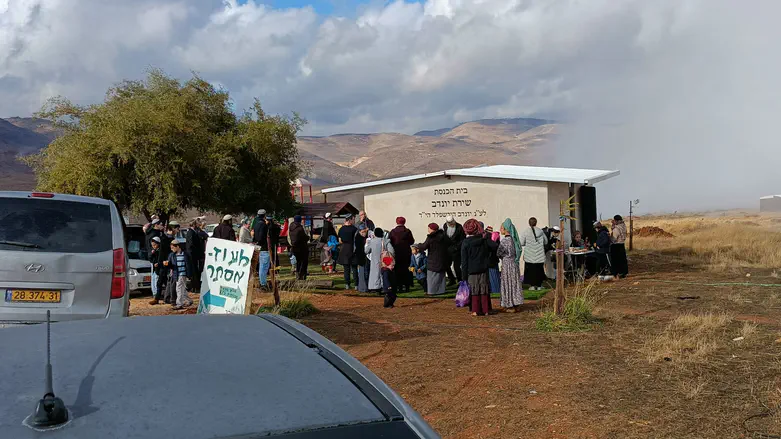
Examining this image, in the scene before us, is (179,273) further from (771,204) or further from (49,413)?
(771,204)

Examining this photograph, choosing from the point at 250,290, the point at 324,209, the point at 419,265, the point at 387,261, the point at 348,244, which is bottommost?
the point at 419,265

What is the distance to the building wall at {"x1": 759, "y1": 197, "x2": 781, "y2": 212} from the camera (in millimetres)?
76175

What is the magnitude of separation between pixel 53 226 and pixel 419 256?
1103cm

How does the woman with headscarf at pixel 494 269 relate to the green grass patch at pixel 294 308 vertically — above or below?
above

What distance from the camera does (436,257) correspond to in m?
14.8

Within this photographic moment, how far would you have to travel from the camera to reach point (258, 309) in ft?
37.4

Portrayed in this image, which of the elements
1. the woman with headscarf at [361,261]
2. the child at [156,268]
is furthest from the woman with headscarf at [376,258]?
the child at [156,268]

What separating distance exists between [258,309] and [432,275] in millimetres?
4989

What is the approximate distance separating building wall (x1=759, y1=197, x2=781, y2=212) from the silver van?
81.6m

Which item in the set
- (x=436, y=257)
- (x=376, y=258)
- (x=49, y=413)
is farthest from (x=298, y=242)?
(x=49, y=413)

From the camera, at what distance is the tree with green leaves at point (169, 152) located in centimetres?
2259

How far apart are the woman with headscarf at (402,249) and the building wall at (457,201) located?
335cm

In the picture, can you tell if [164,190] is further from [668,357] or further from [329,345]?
[329,345]

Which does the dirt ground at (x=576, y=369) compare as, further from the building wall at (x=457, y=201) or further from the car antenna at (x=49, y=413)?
the building wall at (x=457, y=201)
